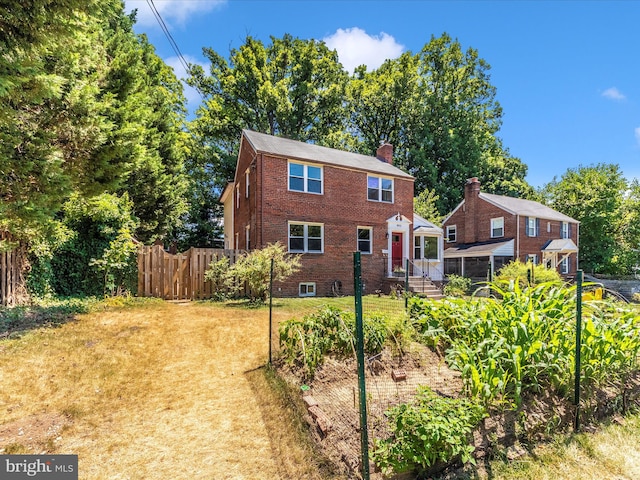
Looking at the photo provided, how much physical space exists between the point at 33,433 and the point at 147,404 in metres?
1.06

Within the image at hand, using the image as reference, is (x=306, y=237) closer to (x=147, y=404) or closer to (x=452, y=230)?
(x=147, y=404)

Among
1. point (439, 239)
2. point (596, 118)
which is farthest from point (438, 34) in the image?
point (439, 239)

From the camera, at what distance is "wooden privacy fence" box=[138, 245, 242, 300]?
1080 cm

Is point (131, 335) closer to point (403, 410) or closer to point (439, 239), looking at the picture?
point (403, 410)

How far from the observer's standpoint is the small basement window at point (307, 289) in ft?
45.3

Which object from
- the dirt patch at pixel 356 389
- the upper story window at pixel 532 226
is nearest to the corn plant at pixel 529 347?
the dirt patch at pixel 356 389

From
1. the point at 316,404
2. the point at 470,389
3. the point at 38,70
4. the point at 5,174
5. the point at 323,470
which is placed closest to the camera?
the point at 323,470

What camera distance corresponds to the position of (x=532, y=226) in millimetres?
24172

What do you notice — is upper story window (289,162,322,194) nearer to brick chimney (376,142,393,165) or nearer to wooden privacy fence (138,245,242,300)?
wooden privacy fence (138,245,242,300)

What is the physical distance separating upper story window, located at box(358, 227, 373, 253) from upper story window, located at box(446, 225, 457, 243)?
14536 millimetres

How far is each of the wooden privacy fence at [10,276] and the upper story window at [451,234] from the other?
2740 cm

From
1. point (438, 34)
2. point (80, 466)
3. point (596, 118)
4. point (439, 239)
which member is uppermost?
point (438, 34)

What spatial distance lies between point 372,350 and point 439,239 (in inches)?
620

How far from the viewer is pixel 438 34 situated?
3325 centimetres
